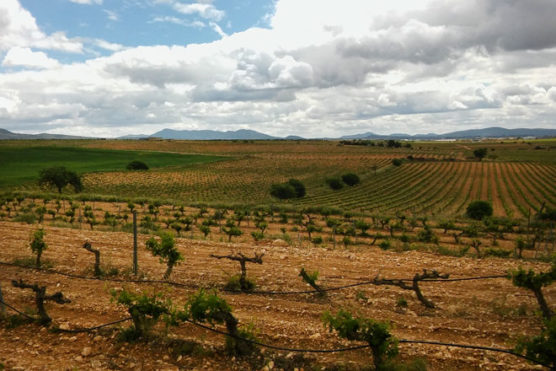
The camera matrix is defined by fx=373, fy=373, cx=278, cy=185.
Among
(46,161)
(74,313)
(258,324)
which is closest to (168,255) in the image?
(74,313)

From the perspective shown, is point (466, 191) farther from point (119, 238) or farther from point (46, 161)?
point (46, 161)

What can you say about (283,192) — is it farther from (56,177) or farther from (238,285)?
(238,285)

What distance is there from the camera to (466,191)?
67.2m

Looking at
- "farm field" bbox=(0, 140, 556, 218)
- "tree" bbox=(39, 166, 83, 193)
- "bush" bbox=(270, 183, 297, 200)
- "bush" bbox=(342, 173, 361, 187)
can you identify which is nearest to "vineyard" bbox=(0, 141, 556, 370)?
"farm field" bbox=(0, 140, 556, 218)

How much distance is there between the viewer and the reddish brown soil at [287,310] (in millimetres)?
7730

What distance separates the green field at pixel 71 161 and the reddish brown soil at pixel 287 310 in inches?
2757

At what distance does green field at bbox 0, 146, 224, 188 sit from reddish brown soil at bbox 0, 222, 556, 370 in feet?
230

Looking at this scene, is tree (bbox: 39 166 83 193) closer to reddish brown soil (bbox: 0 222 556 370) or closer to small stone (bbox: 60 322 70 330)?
reddish brown soil (bbox: 0 222 556 370)

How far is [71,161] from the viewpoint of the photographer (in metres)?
110

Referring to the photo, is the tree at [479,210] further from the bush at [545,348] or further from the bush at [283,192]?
the bush at [545,348]

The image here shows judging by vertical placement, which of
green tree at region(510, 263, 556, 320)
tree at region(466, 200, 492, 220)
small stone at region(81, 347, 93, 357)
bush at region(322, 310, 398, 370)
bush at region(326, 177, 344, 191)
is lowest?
tree at region(466, 200, 492, 220)

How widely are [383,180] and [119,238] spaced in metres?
71.1

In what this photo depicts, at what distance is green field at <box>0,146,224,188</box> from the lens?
81750 millimetres

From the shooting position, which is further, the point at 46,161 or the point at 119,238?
the point at 46,161
